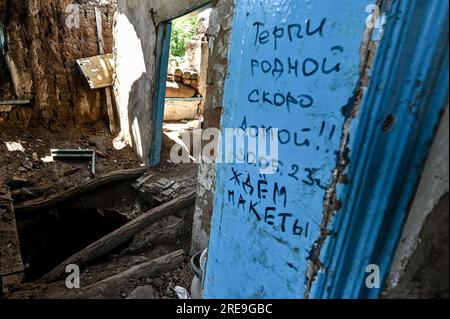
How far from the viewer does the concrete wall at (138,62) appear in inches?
145

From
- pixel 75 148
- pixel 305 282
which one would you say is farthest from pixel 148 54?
pixel 305 282

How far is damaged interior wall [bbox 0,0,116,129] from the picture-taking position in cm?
501

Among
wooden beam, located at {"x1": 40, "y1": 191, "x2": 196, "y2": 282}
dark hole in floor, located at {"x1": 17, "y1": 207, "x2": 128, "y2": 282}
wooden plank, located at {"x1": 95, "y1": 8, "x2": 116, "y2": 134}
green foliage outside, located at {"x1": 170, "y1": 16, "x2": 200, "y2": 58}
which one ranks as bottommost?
dark hole in floor, located at {"x1": 17, "y1": 207, "x2": 128, "y2": 282}

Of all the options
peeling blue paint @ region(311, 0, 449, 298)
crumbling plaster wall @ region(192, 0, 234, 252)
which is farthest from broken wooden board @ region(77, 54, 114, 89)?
peeling blue paint @ region(311, 0, 449, 298)

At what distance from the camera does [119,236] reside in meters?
2.98

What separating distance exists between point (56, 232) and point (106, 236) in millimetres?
1303

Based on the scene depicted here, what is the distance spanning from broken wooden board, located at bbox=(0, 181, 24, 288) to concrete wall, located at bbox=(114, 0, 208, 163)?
184cm

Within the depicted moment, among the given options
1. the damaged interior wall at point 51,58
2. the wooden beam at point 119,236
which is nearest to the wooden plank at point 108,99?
the damaged interior wall at point 51,58

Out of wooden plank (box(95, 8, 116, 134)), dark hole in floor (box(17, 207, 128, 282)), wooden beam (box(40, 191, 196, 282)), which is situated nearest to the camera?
wooden beam (box(40, 191, 196, 282))

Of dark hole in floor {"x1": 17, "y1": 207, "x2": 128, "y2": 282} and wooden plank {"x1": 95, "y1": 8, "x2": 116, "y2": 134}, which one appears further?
wooden plank {"x1": 95, "y1": 8, "x2": 116, "y2": 134}

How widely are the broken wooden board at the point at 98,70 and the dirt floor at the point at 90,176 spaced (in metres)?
0.91

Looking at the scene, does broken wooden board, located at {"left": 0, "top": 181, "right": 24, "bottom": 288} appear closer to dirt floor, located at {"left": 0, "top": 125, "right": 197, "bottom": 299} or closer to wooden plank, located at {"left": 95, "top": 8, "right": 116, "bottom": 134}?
dirt floor, located at {"left": 0, "top": 125, "right": 197, "bottom": 299}

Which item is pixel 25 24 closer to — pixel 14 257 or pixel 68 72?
pixel 68 72

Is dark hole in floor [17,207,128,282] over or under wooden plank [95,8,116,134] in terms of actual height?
under
